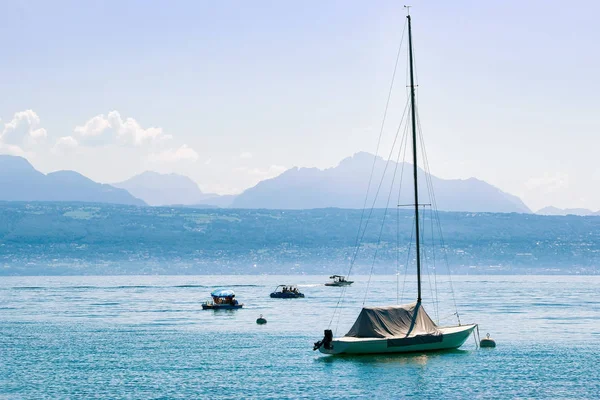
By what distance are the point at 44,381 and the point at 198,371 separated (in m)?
12.0

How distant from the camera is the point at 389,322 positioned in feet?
243

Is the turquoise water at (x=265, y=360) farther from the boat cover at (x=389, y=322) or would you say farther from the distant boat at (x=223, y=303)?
the distant boat at (x=223, y=303)

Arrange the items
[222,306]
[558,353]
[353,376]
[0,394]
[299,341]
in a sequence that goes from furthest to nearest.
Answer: [222,306]
[299,341]
[558,353]
[353,376]
[0,394]

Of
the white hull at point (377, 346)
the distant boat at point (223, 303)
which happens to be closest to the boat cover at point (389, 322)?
the white hull at point (377, 346)

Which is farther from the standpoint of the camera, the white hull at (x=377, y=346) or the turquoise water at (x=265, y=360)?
the white hull at (x=377, y=346)

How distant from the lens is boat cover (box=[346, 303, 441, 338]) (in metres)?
73.5

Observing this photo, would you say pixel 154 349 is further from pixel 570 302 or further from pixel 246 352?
pixel 570 302

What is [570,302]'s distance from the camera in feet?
558

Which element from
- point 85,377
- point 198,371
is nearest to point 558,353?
point 198,371

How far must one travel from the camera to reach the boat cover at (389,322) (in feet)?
241

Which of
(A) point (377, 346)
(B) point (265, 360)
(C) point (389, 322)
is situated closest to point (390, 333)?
(C) point (389, 322)

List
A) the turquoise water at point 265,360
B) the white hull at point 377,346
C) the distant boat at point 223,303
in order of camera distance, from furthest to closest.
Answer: the distant boat at point 223,303
the white hull at point 377,346
the turquoise water at point 265,360

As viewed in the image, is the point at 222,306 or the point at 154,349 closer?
the point at 154,349

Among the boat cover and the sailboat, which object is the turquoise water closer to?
the sailboat
